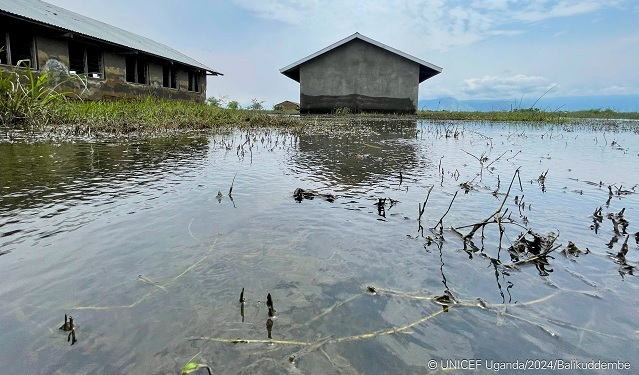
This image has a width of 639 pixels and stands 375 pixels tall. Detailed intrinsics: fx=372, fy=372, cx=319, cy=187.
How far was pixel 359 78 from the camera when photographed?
64.0 ft

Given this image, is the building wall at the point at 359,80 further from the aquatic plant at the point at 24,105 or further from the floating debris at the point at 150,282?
the floating debris at the point at 150,282

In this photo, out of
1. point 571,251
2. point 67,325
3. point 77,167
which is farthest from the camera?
point 77,167

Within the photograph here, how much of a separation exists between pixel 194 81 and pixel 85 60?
27.7 ft

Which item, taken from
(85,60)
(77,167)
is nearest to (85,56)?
(85,60)

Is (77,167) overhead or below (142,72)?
below

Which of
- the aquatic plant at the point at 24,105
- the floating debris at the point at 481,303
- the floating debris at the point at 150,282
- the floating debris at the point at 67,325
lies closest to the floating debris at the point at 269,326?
the floating debris at the point at 150,282

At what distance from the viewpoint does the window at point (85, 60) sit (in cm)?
1423

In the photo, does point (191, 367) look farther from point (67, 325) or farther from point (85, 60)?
point (85, 60)

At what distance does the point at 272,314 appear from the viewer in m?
1.13

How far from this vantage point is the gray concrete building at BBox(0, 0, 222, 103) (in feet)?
37.5

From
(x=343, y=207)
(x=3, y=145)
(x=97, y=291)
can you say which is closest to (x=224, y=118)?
(x=3, y=145)

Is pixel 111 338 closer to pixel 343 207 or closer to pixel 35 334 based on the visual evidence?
pixel 35 334

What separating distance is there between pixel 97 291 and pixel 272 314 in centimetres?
59

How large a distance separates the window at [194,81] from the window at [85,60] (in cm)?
639
